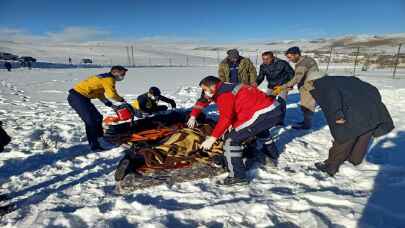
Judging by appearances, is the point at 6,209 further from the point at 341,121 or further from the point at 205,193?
the point at 341,121

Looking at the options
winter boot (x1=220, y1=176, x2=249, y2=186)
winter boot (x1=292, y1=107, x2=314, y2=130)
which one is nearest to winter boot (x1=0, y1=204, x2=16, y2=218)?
winter boot (x1=220, y1=176, x2=249, y2=186)

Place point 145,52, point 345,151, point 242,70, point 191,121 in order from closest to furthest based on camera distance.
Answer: point 345,151
point 191,121
point 242,70
point 145,52

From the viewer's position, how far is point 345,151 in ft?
15.0

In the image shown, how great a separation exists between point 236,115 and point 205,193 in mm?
1104

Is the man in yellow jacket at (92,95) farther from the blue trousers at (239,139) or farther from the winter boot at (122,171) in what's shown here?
the blue trousers at (239,139)

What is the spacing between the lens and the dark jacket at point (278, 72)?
713 cm

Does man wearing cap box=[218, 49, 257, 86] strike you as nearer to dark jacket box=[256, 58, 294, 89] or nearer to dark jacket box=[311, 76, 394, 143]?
dark jacket box=[256, 58, 294, 89]

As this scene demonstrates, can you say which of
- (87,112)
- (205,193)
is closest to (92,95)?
(87,112)

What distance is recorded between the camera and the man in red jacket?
13.3 ft

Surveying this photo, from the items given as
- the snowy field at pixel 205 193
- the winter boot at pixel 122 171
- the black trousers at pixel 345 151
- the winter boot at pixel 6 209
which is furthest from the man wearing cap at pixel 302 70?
the winter boot at pixel 6 209

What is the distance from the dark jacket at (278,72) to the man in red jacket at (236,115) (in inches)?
113

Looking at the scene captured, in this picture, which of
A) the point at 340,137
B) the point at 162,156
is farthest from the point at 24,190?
the point at 340,137

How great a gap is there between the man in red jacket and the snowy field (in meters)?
0.37

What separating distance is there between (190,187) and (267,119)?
138 centimetres
